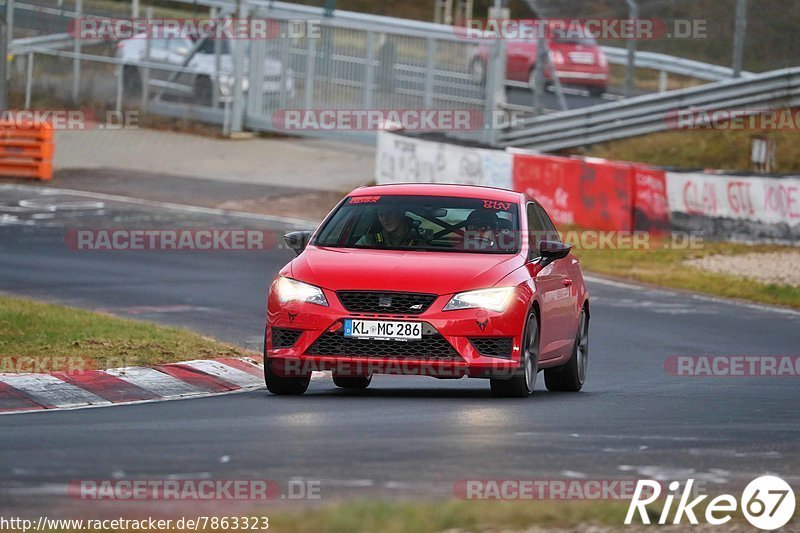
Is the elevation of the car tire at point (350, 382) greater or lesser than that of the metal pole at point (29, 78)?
lesser

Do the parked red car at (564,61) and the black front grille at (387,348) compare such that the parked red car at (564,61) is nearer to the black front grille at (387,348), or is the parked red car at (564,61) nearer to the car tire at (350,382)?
the car tire at (350,382)

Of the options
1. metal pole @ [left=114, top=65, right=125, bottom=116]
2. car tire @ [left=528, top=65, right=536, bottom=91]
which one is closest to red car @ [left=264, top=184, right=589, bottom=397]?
A: car tire @ [left=528, top=65, right=536, bottom=91]

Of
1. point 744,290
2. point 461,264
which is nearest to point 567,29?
point 744,290

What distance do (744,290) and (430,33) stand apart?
16025 millimetres

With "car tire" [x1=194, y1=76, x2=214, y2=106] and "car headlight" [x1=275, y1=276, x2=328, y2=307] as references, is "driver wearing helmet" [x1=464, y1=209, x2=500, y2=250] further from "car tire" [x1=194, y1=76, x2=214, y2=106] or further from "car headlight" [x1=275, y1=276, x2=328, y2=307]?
"car tire" [x1=194, y1=76, x2=214, y2=106]

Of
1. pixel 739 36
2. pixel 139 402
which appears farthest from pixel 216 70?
pixel 139 402

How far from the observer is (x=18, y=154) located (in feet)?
110

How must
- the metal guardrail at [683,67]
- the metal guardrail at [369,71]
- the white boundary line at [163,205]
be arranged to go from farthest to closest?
the metal guardrail at [369,71] < the metal guardrail at [683,67] < the white boundary line at [163,205]

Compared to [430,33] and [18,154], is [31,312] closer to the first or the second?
[18,154]

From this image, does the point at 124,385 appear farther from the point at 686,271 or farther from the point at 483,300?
the point at 686,271

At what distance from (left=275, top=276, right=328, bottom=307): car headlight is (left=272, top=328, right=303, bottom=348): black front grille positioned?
7.7 inches

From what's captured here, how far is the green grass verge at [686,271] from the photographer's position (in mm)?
21953

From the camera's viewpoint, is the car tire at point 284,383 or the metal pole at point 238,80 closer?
the car tire at point 284,383

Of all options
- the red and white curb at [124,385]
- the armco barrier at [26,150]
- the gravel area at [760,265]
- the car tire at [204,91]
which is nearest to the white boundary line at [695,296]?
the gravel area at [760,265]
